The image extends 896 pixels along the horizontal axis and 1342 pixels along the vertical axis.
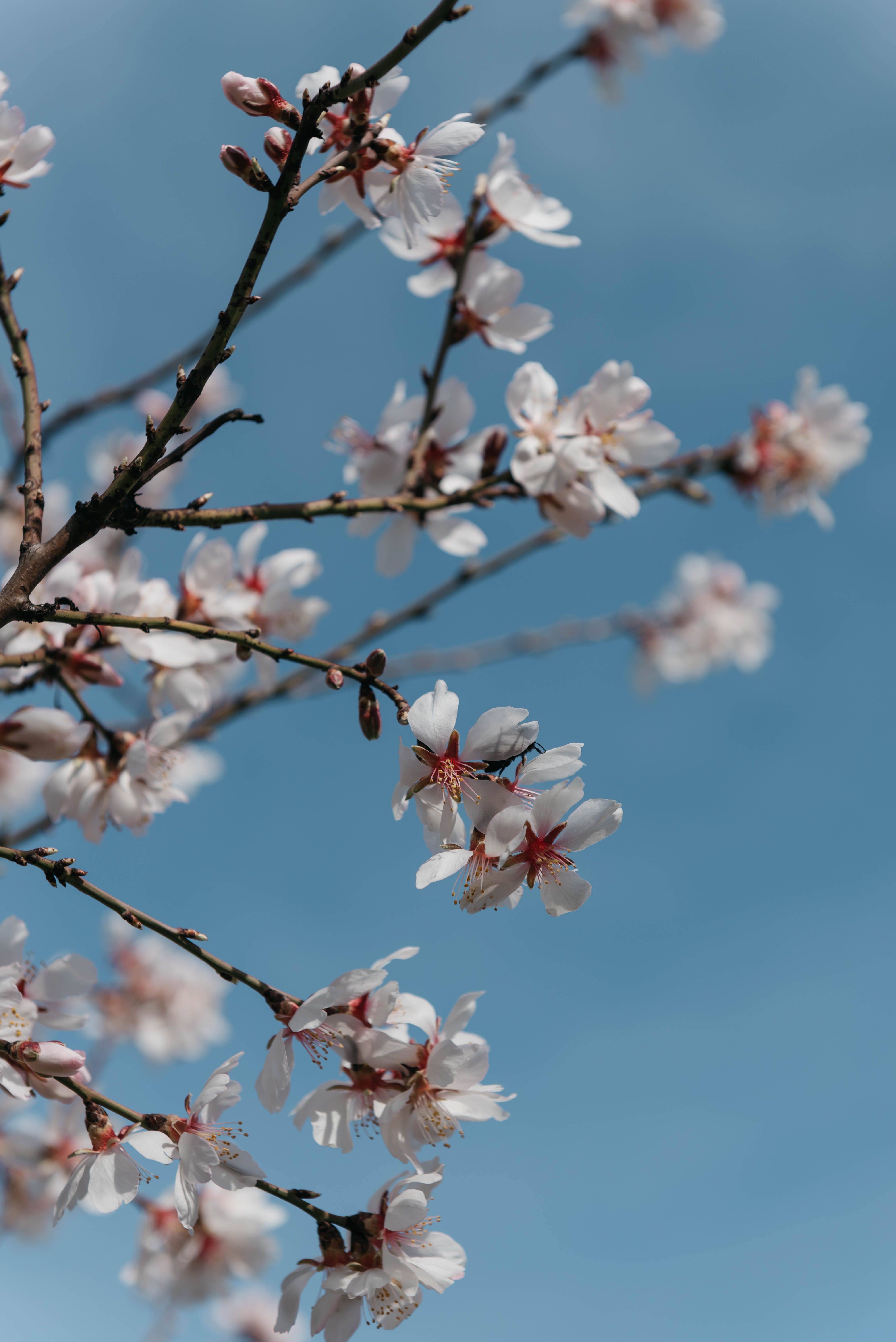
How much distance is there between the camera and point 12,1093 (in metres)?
1.29

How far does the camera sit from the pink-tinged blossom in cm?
127

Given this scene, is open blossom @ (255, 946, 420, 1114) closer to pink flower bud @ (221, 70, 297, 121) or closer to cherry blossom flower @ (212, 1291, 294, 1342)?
pink flower bud @ (221, 70, 297, 121)

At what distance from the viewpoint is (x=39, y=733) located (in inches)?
59.1

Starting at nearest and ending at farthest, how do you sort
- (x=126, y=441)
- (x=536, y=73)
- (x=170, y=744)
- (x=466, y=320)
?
(x=170, y=744) < (x=466, y=320) < (x=536, y=73) < (x=126, y=441)

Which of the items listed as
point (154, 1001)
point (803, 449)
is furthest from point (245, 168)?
point (154, 1001)

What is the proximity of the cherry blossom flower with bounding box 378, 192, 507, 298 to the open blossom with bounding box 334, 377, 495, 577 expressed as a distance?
30 cm

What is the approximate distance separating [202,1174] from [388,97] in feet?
5.75

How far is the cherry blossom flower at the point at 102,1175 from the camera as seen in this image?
4.39 ft

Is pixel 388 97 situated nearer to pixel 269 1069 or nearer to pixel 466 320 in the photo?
pixel 466 320

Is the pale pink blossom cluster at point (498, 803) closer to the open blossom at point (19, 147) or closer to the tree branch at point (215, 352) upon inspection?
the tree branch at point (215, 352)

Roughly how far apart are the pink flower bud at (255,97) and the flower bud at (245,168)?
0.14 m

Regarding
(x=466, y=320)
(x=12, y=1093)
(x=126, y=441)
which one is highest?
(x=126, y=441)

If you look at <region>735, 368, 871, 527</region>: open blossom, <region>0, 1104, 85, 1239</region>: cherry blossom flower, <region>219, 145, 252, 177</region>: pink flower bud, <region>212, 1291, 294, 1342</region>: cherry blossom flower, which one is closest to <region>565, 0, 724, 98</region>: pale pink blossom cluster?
<region>735, 368, 871, 527</region>: open blossom

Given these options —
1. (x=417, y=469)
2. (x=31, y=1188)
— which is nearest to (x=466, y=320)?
(x=417, y=469)
